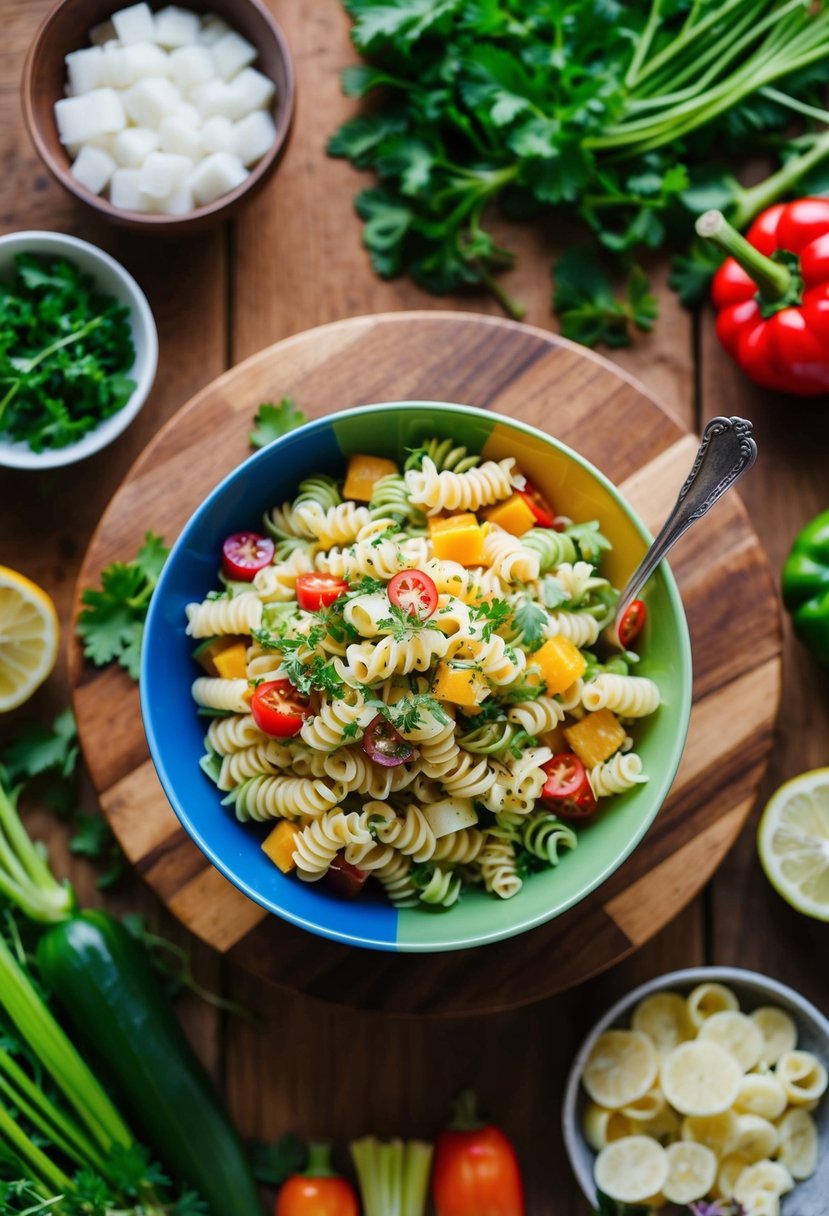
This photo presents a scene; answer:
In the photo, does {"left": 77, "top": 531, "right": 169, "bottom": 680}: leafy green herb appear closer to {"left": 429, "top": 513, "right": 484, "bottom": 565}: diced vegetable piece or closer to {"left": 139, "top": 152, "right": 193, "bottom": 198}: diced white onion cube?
{"left": 429, "top": 513, "right": 484, "bottom": 565}: diced vegetable piece

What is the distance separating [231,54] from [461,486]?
183cm

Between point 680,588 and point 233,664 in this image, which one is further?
point 680,588

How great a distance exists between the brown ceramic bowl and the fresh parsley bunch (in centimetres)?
26

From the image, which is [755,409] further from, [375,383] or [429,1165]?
[429,1165]

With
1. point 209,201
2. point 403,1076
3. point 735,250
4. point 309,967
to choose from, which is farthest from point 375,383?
point 403,1076

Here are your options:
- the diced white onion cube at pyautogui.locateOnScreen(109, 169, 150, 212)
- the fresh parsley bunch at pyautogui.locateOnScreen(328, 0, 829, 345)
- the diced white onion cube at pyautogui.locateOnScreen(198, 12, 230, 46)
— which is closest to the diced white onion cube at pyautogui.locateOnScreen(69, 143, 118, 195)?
the diced white onion cube at pyautogui.locateOnScreen(109, 169, 150, 212)

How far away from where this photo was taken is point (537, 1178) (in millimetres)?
3758

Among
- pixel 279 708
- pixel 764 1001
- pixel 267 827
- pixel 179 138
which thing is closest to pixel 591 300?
pixel 179 138

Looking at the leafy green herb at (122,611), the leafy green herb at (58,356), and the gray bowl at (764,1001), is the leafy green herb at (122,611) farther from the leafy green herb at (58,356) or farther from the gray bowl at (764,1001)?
the gray bowl at (764,1001)

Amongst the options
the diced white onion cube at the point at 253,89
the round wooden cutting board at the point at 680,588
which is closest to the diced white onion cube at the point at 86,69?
the diced white onion cube at the point at 253,89

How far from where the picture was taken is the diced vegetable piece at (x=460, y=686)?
270 cm

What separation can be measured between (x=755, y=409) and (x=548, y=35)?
1368 millimetres

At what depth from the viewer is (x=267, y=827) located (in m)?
3.06

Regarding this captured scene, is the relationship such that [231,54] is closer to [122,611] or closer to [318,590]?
[122,611]
